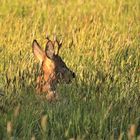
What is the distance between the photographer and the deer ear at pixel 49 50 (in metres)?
4.76

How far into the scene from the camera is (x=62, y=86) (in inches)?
185

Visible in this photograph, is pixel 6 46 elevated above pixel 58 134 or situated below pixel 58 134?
above

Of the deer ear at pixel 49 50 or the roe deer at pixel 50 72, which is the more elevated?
the deer ear at pixel 49 50

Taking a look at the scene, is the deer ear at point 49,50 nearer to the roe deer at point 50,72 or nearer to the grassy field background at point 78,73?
the roe deer at point 50,72

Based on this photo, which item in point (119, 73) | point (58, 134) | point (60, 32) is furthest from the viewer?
point (60, 32)

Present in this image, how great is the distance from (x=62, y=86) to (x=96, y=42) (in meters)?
1.88

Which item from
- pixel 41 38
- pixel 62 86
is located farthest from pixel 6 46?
pixel 62 86

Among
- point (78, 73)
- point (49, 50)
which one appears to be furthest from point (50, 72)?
point (78, 73)

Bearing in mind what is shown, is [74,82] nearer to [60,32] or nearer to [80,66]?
[80,66]

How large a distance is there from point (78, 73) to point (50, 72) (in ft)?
1.69

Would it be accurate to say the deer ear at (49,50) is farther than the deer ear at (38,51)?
No

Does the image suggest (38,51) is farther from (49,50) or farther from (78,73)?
(78,73)

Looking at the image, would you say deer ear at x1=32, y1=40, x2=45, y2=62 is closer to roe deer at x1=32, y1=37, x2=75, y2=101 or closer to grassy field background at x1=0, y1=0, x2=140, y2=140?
roe deer at x1=32, y1=37, x2=75, y2=101

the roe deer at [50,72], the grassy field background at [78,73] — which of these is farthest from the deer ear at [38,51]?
the grassy field background at [78,73]
